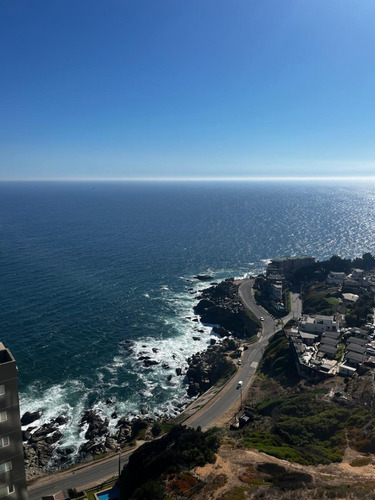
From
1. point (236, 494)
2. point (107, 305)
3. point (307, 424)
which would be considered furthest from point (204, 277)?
point (236, 494)

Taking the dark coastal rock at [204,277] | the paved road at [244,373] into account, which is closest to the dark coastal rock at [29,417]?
the paved road at [244,373]

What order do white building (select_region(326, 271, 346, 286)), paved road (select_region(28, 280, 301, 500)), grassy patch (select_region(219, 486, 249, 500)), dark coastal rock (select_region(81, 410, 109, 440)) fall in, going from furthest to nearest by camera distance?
white building (select_region(326, 271, 346, 286))
dark coastal rock (select_region(81, 410, 109, 440))
paved road (select_region(28, 280, 301, 500))
grassy patch (select_region(219, 486, 249, 500))

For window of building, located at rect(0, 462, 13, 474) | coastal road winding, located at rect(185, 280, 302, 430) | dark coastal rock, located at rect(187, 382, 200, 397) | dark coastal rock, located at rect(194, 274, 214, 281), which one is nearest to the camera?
window of building, located at rect(0, 462, 13, 474)

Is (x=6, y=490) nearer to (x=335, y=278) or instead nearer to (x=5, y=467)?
(x=5, y=467)

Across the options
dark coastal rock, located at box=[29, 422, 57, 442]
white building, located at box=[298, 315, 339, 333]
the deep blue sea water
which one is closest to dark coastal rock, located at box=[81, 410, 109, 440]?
the deep blue sea water

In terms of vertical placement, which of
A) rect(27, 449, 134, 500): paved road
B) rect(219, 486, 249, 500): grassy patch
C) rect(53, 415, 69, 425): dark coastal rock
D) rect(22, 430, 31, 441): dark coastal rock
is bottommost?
rect(22, 430, 31, 441): dark coastal rock

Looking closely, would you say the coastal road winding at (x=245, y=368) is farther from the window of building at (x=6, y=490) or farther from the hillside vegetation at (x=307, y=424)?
the window of building at (x=6, y=490)

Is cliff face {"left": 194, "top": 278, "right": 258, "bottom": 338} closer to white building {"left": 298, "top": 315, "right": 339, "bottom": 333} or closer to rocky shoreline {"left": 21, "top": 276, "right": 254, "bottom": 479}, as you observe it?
rocky shoreline {"left": 21, "top": 276, "right": 254, "bottom": 479}
